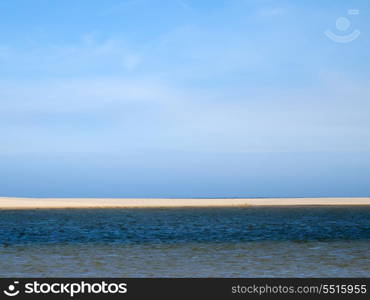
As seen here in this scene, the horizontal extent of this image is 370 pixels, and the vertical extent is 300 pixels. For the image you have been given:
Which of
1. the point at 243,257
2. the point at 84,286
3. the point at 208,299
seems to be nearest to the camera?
the point at 208,299

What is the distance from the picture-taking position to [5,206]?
188875mm

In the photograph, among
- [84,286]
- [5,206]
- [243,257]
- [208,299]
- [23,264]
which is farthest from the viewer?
[5,206]

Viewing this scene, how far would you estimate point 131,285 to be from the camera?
1748 centimetres

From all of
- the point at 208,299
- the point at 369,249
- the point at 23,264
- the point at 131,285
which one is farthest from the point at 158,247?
the point at 208,299

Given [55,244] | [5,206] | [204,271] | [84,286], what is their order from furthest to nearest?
[5,206] < [55,244] < [204,271] < [84,286]

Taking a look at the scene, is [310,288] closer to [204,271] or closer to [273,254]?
[204,271]

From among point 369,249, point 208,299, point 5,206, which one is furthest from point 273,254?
point 5,206

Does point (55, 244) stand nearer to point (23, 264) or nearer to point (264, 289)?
point (23, 264)

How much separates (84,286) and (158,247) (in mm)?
16568

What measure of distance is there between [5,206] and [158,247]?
551ft

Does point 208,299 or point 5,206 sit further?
point 5,206

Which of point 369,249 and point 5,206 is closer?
point 369,249

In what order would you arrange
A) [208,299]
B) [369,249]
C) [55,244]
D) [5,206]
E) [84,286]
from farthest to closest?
[5,206] < [55,244] < [369,249] < [84,286] < [208,299]

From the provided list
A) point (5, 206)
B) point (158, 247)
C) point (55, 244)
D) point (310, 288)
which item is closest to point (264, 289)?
point (310, 288)
